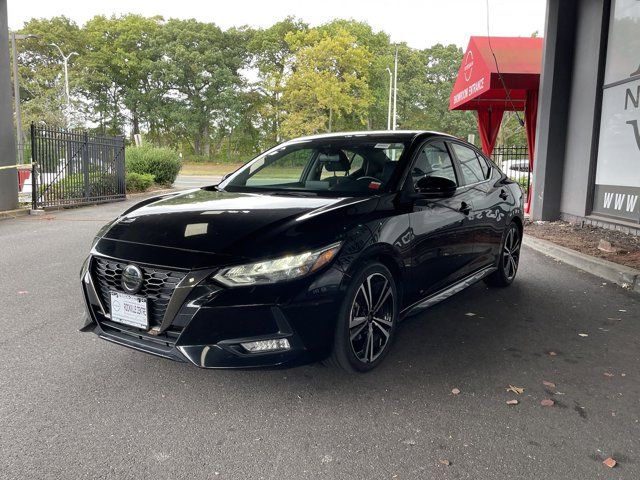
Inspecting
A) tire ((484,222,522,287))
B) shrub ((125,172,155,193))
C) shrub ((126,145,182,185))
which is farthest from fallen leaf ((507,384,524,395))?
shrub ((126,145,182,185))

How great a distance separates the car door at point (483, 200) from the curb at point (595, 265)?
1.78 metres

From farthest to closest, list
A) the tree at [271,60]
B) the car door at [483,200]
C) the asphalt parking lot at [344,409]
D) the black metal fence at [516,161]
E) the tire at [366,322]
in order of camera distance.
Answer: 1. the tree at [271,60]
2. the black metal fence at [516,161]
3. the car door at [483,200]
4. the tire at [366,322]
5. the asphalt parking lot at [344,409]

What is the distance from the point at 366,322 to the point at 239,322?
2.92ft

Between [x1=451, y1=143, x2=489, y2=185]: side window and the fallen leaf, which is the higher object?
[x1=451, y1=143, x2=489, y2=185]: side window

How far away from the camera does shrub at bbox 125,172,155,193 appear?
18.5m

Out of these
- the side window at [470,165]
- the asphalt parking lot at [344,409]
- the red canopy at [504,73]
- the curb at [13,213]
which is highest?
the red canopy at [504,73]

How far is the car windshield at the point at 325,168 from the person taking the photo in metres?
3.95

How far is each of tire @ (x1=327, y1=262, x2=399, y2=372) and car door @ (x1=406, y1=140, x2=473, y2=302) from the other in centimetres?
32

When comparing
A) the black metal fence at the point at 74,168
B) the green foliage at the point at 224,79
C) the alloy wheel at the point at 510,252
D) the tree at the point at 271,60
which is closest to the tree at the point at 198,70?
the green foliage at the point at 224,79

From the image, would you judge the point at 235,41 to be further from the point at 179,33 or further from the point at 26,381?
the point at 26,381

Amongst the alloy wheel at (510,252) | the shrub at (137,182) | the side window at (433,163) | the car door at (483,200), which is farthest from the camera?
the shrub at (137,182)

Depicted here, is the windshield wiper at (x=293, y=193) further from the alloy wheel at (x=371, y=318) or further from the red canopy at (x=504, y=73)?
the red canopy at (x=504, y=73)

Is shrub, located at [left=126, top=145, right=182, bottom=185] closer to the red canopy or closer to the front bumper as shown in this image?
the red canopy

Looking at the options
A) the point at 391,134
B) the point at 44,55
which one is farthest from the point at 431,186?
the point at 44,55
